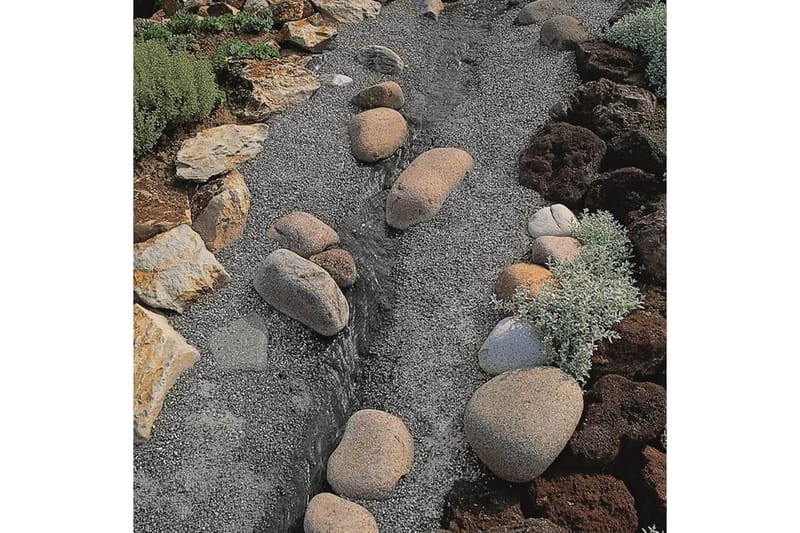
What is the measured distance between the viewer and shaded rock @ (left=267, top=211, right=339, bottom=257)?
4.86m

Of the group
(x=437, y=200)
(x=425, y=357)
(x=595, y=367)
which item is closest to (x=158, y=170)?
(x=437, y=200)

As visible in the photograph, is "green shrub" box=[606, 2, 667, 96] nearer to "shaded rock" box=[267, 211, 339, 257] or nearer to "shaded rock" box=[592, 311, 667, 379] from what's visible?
"shaded rock" box=[592, 311, 667, 379]

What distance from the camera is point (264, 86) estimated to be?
5824 mm

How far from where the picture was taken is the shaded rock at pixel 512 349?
3.99m

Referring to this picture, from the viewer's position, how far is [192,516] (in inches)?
150

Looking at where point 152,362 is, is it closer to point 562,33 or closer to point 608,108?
point 608,108

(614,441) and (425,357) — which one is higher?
(614,441)

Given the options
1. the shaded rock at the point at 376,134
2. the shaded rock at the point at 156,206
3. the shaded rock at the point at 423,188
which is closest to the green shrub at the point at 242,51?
the shaded rock at the point at 376,134

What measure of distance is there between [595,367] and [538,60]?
3283 millimetres

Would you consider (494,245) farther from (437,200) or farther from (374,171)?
(374,171)

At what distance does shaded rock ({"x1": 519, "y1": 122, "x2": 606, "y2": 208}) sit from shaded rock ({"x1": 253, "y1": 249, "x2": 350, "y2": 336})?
159 centimetres

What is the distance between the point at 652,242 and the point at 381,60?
119 inches

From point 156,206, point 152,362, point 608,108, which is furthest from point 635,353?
point 156,206

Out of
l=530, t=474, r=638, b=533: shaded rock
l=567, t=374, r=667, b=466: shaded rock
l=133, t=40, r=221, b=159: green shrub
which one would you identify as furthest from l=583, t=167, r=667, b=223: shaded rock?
l=133, t=40, r=221, b=159: green shrub
